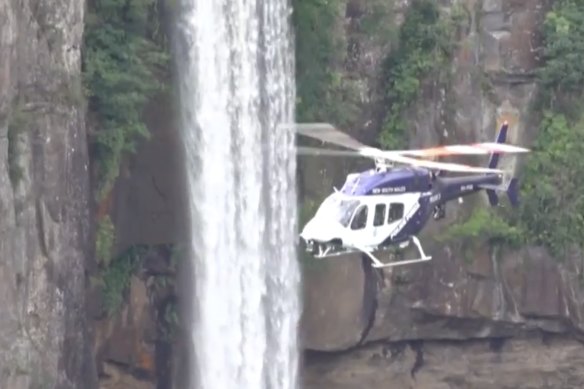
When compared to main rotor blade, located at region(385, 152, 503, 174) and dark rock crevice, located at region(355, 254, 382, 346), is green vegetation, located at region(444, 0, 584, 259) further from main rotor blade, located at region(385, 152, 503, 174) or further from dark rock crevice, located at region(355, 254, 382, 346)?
main rotor blade, located at region(385, 152, 503, 174)

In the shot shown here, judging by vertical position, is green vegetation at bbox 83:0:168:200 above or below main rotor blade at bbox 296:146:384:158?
above

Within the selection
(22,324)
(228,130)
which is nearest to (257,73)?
(228,130)

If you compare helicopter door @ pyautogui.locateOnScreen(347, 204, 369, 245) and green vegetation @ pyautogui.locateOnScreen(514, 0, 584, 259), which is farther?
green vegetation @ pyautogui.locateOnScreen(514, 0, 584, 259)

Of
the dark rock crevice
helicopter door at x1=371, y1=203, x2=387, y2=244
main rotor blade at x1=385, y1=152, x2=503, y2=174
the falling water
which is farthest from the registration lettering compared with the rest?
the dark rock crevice

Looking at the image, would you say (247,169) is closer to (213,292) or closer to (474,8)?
(213,292)

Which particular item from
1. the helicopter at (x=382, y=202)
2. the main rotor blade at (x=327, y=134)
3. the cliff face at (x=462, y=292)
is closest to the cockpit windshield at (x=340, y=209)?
the helicopter at (x=382, y=202)

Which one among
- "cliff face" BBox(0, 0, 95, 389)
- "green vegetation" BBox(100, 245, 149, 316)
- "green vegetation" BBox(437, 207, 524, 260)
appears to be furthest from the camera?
"green vegetation" BBox(437, 207, 524, 260)
